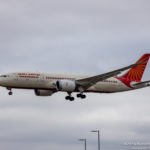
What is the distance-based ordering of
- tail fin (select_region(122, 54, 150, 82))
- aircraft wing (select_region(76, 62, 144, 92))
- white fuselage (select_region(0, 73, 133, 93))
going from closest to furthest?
white fuselage (select_region(0, 73, 133, 93)) → aircraft wing (select_region(76, 62, 144, 92)) → tail fin (select_region(122, 54, 150, 82))

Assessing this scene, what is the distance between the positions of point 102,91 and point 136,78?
31.6 ft

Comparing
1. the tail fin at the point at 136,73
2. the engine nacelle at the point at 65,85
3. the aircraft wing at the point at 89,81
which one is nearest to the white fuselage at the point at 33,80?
the engine nacelle at the point at 65,85

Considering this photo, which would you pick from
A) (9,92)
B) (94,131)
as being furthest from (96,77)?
(9,92)

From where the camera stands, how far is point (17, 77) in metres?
86.1

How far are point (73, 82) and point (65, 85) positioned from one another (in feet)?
7.73

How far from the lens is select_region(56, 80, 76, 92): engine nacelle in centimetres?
8707

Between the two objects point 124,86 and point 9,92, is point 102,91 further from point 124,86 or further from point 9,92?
point 9,92

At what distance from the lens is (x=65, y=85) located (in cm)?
8731

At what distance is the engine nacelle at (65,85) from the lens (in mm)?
87075

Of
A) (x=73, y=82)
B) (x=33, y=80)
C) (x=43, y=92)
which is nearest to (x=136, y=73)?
(x=73, y=82)

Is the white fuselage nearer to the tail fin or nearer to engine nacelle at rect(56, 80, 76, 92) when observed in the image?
engine nacelle at rect(56, 80, 76, 92)

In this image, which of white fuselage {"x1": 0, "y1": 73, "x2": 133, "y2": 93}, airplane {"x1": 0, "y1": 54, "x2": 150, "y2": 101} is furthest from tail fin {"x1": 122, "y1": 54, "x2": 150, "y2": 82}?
white fuselage {"x1": 0, "y1": 73, "x2": 133, "y2": 93}

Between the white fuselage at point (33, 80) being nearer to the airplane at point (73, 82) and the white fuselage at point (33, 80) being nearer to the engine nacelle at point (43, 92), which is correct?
the airplane at point (73, 82)

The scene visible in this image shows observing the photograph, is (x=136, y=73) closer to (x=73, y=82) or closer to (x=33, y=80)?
(x=73, y=82)
